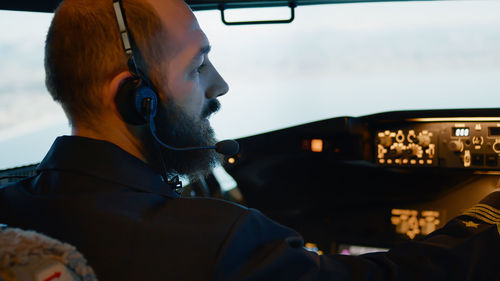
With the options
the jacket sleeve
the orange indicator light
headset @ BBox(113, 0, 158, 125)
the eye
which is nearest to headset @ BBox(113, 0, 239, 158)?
headset @ BBox(113, 0, 158, 125)

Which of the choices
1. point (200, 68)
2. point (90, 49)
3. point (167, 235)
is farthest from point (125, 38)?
point (167, 235)

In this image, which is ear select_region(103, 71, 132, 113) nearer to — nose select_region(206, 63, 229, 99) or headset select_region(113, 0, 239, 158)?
headset select_region(113, 0, 239, 158)

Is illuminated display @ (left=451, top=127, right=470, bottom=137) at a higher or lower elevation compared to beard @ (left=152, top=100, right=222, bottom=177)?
lower

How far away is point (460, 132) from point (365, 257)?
1.03 metres

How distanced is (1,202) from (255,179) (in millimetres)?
1311

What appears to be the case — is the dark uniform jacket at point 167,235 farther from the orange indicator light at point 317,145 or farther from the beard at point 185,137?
the orange indicator light at point 317,145

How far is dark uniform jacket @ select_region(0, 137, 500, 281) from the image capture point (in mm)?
586

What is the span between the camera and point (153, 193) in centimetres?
68

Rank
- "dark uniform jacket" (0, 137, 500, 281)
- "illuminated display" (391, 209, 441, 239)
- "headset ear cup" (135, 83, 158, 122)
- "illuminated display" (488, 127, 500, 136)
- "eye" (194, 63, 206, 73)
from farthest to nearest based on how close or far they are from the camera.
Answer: "illuminated display" (391, 209, 441, 239), "illuminated display" (488, 127, 500, 136), "eye" (194, 63, 206, 73), "headset ear cup" (135, 83, 158, 122), "dark uniform jacket" (0, 137, 500, 281)

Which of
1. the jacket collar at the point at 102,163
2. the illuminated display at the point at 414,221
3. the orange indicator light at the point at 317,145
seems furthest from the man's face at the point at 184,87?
the illuminated display at the point at 414,221

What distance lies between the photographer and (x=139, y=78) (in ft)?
2.36

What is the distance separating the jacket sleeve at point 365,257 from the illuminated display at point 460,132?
808 millimetres

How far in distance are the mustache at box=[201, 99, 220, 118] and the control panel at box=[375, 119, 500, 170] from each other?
0.97 m

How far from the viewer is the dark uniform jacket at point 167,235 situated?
59cm
